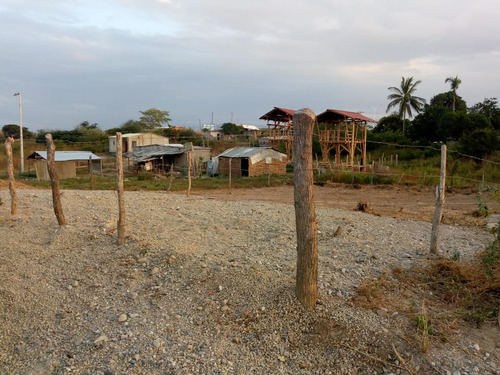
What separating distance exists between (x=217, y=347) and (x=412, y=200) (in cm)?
1250

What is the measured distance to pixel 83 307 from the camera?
427cm

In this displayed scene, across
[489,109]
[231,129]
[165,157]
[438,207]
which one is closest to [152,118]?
[231,129]

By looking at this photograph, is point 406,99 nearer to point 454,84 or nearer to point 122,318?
point 454,84

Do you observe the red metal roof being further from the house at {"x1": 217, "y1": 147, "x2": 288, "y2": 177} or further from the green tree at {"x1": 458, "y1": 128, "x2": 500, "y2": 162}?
the green tree at {"x1": 458, "y1": 128, "x2": 500, "y2": 162}

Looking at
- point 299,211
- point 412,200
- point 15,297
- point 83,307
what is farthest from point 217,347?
point 412,200

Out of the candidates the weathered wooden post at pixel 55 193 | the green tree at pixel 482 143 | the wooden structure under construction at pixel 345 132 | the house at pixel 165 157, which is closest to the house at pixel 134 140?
the house at pixel 165 157

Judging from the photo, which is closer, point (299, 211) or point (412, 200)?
point (299, 211)

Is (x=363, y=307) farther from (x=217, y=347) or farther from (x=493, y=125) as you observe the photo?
(x=493, y=125)

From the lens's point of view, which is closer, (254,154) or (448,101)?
(254,154)

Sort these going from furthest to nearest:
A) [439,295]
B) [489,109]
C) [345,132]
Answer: [489,109], [345,132], [439,295]

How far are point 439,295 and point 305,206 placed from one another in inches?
76.4

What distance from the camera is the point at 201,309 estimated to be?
404 centimetres

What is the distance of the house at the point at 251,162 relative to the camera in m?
23.4

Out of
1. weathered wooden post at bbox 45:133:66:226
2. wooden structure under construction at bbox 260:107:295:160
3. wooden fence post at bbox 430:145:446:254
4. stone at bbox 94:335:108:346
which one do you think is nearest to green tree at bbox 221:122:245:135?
wooden structure under construction at bbox 260:107:295:160
